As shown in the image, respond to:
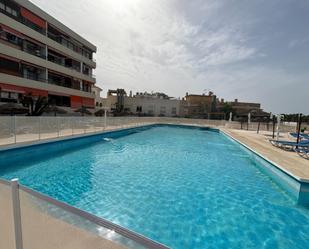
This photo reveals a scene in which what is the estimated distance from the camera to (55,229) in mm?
1889

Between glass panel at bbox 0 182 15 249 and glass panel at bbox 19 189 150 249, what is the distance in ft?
0.70

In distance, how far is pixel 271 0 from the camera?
9656 mm

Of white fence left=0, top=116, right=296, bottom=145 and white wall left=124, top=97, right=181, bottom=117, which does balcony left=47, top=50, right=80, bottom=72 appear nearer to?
white fence left=0, top=116, right=296, bottom=145

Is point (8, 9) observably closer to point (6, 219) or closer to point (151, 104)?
point (6, 219)

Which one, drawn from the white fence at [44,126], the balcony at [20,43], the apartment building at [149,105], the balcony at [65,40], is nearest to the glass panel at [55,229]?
the white fence at [44,126]

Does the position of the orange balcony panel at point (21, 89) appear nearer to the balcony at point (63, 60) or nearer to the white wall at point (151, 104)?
the balcony at point (63, 60)

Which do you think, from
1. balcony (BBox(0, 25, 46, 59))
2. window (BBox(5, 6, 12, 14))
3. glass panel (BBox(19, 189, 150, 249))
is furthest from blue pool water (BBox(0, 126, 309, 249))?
window (BBox(5, 6, 12, 14))

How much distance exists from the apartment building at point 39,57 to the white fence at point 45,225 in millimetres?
20274

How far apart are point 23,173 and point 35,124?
171 inches

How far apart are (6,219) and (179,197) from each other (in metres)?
4.65

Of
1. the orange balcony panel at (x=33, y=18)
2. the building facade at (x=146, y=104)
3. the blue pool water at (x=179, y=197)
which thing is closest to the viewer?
the blue pool water at (x=179, y=197)

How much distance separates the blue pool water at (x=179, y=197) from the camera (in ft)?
13.9

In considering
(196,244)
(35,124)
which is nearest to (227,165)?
(196,244)

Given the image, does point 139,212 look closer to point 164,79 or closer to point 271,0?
point 271,0
